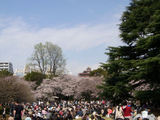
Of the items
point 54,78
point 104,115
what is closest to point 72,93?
point 54,78

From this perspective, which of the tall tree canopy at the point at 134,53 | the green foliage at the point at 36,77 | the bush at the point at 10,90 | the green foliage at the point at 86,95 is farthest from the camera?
the green foliage at the point at 36,77

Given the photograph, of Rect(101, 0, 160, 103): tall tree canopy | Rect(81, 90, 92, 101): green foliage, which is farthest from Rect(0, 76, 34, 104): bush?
Rect(81, 90, 92, 101): green foliage

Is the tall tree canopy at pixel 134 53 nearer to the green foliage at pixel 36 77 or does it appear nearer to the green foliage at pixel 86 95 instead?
the green foliage at pixel 86 95

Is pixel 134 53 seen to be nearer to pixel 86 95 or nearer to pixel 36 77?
pixel 86 95

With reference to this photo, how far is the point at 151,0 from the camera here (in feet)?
65.8

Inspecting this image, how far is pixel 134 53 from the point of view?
65.5ft

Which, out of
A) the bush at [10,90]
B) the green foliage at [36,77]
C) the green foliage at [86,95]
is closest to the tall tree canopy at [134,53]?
the bush at [10,90]

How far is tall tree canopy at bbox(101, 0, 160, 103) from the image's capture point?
17.2 m

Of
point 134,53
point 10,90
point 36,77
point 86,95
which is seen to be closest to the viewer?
point 134,53

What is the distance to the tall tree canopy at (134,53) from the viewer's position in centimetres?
1717

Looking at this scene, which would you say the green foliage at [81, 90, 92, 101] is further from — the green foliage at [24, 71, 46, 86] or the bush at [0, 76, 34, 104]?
the bush at [0, 76, 34, 104]

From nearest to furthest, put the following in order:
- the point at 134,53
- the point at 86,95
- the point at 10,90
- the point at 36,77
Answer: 1. the point at 134,53
2. the point at 10,90
3. the point at 86,95
4. the point at 36,77

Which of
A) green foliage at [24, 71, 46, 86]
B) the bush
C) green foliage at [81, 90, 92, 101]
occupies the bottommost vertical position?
green foliage at [81, 90, 92, 101]

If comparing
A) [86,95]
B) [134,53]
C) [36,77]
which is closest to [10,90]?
[134,53]
